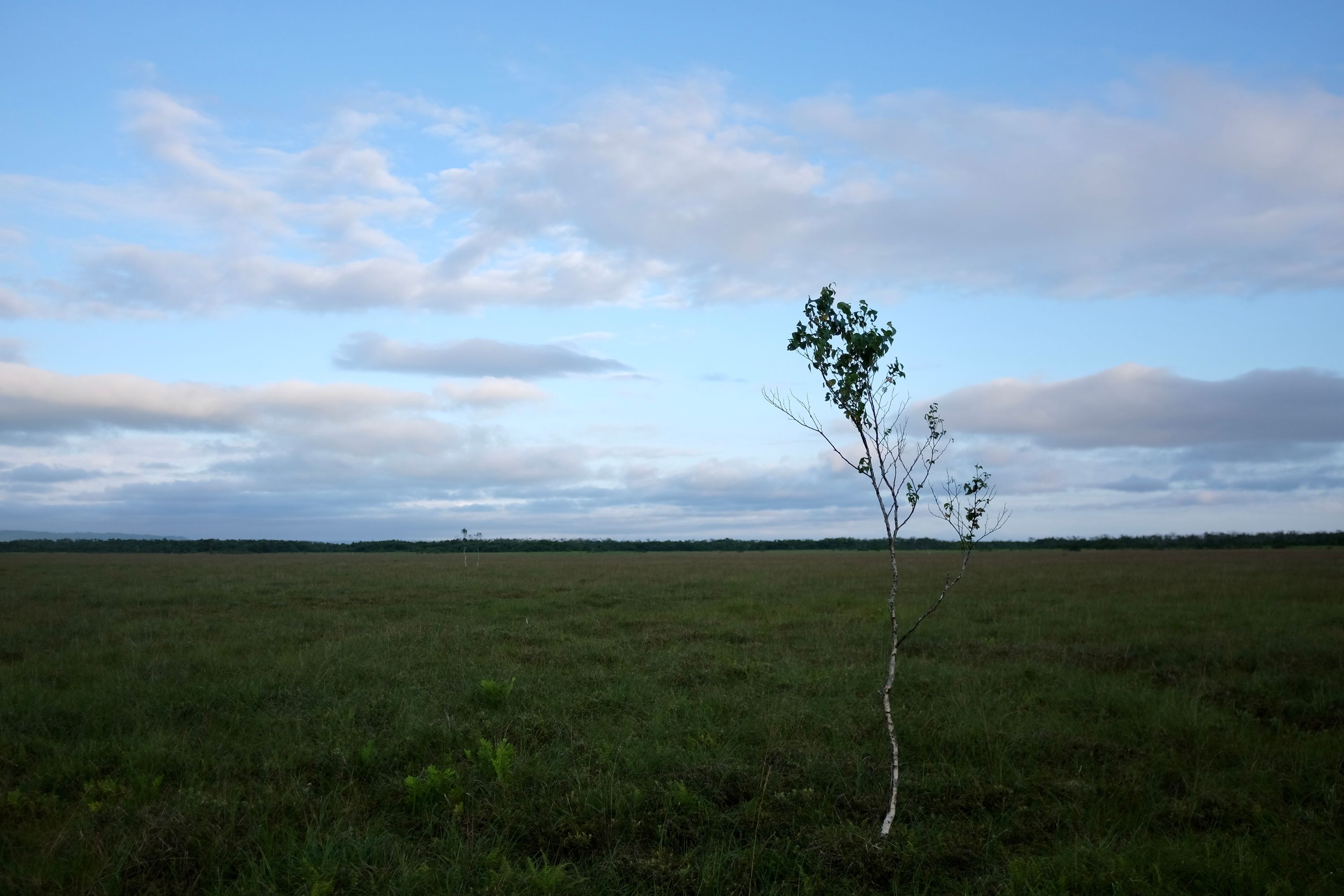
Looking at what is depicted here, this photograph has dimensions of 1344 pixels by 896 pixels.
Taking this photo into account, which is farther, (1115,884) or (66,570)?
(66,570)

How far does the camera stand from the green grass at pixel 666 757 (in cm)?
588

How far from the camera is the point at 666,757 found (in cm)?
795

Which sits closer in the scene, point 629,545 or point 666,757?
point 666,757

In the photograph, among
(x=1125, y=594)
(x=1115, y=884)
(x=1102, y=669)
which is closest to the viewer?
(x=1115, y=884)

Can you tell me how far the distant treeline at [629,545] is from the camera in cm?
7481

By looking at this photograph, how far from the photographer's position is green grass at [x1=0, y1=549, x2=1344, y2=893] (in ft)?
19.3

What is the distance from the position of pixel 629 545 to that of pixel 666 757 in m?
101

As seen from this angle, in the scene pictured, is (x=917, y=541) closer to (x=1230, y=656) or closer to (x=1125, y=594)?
(x=1125, y=594)

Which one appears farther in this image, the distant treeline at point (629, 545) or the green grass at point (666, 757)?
the distant treeline at point (629, 545)

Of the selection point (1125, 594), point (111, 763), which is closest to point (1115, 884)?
point (111, 763)

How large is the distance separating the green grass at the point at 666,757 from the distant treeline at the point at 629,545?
58.6m

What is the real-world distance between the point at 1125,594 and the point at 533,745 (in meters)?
21.0

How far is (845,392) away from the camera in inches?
267

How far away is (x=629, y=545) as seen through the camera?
109 m
